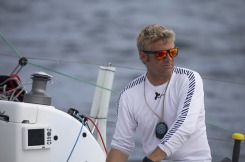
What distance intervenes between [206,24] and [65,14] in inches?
48.6

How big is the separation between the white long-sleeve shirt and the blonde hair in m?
0.18

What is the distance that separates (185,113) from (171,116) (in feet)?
0.42

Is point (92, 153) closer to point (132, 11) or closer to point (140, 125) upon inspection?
point (140, 125)

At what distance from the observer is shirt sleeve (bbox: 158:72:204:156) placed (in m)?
1.89

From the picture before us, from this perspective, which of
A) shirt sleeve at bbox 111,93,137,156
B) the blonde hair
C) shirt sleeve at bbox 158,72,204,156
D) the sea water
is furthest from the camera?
the sea water

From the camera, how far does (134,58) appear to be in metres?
3.82

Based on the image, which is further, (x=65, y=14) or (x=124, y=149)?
(x=65, y=14)

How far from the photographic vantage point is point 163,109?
2.05m

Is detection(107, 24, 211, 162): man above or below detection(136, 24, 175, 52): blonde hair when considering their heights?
below

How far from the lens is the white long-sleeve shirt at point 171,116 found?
192cm

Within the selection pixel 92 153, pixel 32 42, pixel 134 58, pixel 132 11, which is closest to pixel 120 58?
pixel 134 58

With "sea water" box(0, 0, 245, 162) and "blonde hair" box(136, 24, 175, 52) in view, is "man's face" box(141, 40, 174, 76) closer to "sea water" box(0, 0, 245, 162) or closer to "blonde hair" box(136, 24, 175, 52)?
"blonde hair" box(136, 24, 175, 52)

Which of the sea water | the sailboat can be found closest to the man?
the sailboat

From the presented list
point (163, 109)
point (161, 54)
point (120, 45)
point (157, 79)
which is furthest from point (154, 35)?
point (120, 45)
